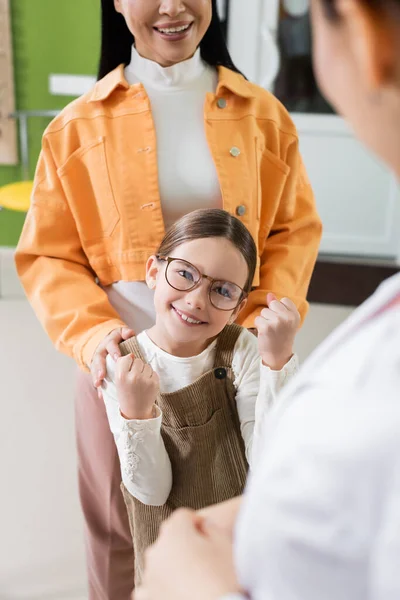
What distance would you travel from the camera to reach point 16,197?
114 inches

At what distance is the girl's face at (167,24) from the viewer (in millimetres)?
1219

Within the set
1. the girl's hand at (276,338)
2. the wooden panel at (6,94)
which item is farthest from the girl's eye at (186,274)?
the wooden panel at (6,94)

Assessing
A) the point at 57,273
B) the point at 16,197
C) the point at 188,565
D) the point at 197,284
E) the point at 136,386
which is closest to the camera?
the point at 188,565

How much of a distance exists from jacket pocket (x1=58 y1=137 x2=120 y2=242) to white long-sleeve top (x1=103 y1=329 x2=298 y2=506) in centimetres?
26

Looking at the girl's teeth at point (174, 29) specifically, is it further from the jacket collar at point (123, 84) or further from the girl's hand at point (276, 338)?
the girl's hand at point (276, 338)

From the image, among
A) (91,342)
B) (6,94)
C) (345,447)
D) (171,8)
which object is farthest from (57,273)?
(6,94)

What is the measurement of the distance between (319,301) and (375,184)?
2.31 feet

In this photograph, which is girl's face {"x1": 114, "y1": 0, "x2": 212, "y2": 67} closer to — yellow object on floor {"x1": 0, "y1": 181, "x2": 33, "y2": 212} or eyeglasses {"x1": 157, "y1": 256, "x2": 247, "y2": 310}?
eyeglasses {"x1": 157, "y1": 256, "x2": 247, "y2": 310}

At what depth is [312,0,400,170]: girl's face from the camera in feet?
1.32

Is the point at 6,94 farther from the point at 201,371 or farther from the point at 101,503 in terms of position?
the point at 201,371

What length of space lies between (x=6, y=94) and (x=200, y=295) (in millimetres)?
2782

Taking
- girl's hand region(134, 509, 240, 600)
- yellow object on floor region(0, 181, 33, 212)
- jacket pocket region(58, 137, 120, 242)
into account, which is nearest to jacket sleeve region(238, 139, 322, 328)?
jacket pocket region(58, 137, 120, 242)

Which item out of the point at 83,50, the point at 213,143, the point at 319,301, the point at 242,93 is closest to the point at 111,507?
the point at 213,143

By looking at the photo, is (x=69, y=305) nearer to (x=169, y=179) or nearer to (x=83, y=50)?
(x=169, y=179)
